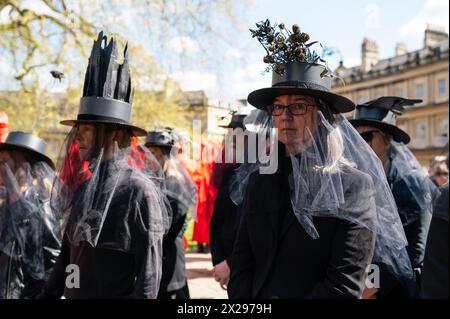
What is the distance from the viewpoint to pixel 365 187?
7.89ft

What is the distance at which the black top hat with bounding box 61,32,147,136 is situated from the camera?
129 inches

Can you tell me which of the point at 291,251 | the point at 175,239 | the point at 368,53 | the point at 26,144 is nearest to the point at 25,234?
the point at 26,144

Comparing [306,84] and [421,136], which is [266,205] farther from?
[421,136]

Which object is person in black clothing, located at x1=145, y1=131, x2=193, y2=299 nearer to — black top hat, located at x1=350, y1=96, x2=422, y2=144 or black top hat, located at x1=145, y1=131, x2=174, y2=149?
black top hat, located at x1=145, y1=131, x2=174, y2=149

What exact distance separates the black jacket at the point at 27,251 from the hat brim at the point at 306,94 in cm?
186

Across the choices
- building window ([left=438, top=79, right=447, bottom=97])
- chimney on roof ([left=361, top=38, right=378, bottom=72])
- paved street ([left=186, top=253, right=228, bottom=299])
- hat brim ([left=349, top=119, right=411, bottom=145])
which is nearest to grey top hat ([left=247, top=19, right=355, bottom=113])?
hat brim ([left=349, top=119, right=411, bottom=145])

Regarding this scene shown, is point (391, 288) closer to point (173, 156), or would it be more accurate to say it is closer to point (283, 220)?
point (283, 220)

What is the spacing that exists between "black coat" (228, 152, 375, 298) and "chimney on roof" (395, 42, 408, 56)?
54.9 metres

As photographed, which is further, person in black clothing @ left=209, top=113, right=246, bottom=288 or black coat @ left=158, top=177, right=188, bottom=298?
black coat @ left=158, top=177, right=188, bottom=298

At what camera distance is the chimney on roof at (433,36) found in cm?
4898

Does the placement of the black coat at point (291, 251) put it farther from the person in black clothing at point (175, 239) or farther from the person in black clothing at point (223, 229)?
the person in black clothing at point (175, 239)

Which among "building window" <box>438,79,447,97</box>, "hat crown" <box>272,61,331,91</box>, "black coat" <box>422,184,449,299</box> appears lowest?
"black coat" <box>422,184,449,299</box>

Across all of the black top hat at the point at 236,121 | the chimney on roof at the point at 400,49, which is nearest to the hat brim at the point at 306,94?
the black top hat at the point at 236,121

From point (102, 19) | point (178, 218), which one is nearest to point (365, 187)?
point (178, 218)
